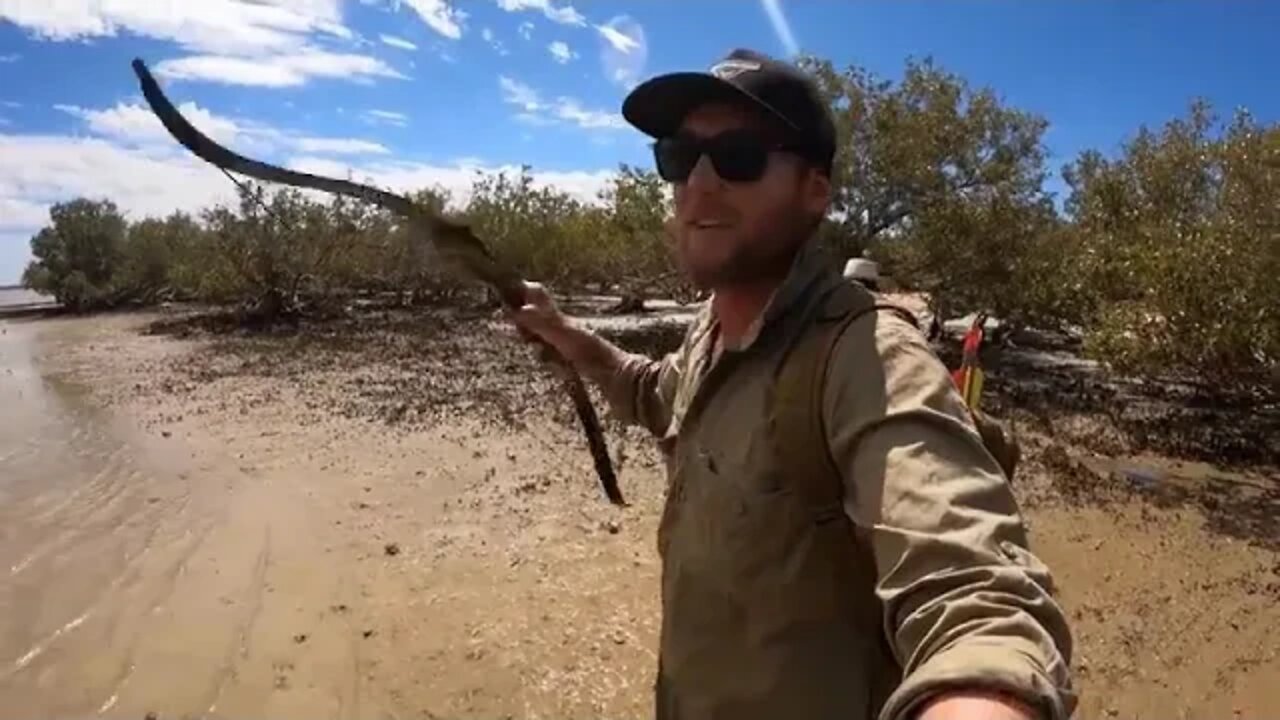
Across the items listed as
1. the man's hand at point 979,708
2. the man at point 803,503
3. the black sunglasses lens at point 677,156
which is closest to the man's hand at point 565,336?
the man at point 803,503

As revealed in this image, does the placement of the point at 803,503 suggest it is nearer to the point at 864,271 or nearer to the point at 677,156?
the point at 677,156

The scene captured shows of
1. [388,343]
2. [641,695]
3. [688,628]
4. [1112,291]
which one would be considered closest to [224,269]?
[388,343]

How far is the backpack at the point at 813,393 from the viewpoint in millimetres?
1335

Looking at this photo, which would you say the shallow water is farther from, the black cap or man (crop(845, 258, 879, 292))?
the black cap

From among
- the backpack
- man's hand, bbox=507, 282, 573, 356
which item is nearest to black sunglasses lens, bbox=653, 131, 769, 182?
the backpack

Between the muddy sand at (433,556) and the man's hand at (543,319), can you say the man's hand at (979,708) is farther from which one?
the muddy sand at (433,556)

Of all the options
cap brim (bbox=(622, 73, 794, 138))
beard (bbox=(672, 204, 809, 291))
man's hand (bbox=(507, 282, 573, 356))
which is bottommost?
man's hand (bbox=(507, 282, 573, 356))

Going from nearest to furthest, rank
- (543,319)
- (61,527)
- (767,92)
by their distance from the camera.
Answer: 1. (767,92)
2. (543,319)
3. (61,527)

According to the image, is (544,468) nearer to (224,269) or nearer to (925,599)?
(925,599)

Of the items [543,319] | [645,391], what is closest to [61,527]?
[543,319]

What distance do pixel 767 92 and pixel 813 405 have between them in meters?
0.61

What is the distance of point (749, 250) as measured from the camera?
1.67 meters

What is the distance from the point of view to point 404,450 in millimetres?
11008

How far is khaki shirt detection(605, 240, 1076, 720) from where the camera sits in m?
1.07
